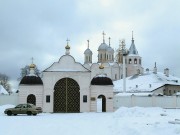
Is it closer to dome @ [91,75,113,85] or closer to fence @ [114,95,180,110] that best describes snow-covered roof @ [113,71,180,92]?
fence @ [114,95,180,110]

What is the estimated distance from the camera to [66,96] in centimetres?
4178

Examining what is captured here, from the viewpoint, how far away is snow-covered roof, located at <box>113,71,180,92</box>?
67812 millimetres

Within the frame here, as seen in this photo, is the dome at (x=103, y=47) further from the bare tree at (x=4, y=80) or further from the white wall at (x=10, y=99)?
the white wall at (x=10, y=99)

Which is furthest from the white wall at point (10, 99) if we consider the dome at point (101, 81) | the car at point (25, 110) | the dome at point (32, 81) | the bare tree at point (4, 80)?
the bare tree at point (4, 80)

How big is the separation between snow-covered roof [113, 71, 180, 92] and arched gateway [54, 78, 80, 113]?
88.7ft

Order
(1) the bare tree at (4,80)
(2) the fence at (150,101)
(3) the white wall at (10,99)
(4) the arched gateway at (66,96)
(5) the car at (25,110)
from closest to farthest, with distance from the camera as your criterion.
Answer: (5) the car at (25,110) → (4) the arched gateway at (66,96) → (3) the white wall at (10,99) → (2) the fence at (150,101) → (1) the bare tree at (4,80)

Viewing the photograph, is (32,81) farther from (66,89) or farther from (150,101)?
(150,101)

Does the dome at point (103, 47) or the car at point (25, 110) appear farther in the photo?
the dome at point (103, 47)

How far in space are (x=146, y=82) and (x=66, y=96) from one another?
31.9m

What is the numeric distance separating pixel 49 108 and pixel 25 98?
2944 millimetres

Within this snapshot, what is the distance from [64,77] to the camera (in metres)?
42.0

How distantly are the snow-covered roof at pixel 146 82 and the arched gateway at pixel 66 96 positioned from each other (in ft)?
88.7

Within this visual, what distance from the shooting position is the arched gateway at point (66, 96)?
137 ft

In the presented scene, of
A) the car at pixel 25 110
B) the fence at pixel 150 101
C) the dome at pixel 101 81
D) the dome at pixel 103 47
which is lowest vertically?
the car at pixel 25 110
